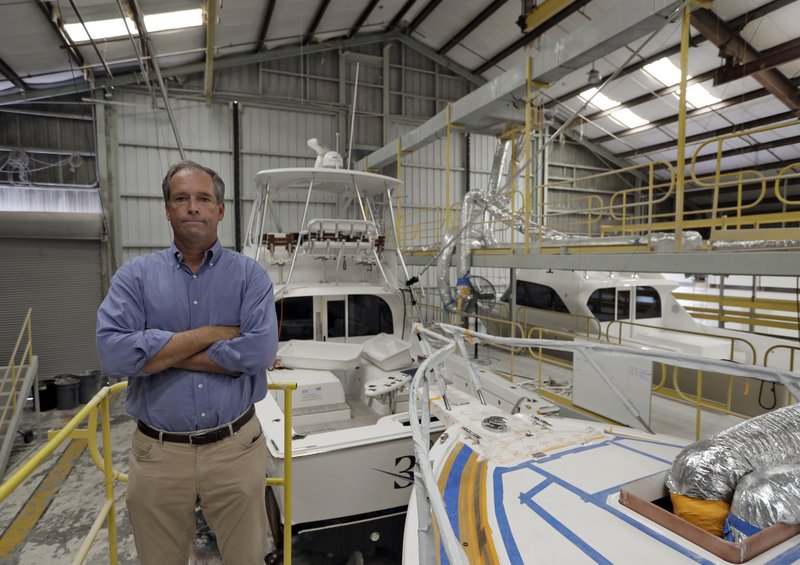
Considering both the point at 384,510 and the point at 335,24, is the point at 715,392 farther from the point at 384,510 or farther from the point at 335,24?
→ the point at 335,24

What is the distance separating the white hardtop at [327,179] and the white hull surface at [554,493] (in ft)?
12.0

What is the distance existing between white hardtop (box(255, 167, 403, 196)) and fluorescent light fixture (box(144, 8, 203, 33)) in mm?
5643

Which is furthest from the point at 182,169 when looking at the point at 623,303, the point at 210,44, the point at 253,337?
the point at 210,44

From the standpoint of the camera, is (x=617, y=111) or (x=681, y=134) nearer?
(x=681, y=134)

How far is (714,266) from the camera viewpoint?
459 cm

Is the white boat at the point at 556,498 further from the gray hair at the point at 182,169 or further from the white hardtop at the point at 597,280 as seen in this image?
the white hardtop at the point at 597,280

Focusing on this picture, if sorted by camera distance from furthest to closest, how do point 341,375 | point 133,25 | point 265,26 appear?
point 265,26 → point 133,25 → point 341,375

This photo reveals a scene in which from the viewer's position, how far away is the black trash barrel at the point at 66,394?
28.4ft

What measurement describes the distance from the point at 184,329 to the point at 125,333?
0.78 feet

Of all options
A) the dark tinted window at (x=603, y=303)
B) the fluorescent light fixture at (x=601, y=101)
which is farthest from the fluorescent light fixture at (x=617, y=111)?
the dark tinted window at (x=603, y=303)

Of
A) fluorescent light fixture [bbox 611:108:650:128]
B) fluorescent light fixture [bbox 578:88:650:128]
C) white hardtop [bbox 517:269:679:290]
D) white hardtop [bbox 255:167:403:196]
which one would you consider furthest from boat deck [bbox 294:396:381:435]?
fluorescent light fixture [bbox 611:108:650:128]

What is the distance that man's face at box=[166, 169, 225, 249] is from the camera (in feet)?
6.88

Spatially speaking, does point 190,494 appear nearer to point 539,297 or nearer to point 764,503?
point 764,503

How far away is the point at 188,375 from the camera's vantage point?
2088 millimetres
